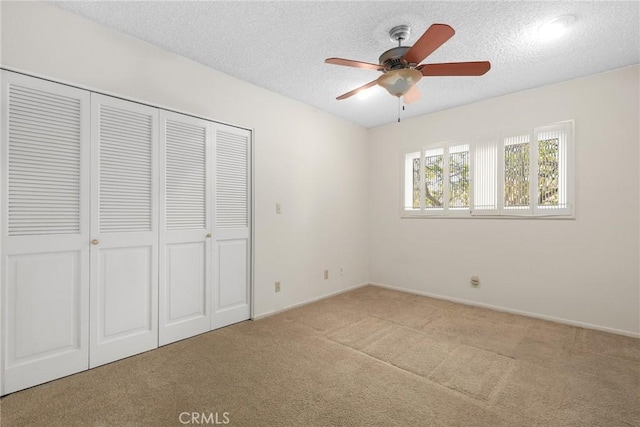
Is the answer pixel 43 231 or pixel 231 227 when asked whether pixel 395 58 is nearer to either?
pixel 231 227

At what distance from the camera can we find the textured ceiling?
6.86ft

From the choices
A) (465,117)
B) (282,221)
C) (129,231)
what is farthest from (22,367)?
(465,117)

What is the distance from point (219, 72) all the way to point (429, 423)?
132 inches

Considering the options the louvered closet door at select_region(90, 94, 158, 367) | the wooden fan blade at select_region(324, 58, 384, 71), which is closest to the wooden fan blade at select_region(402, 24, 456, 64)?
the wooden fan blade at select_region(324, 58, 384, 71)

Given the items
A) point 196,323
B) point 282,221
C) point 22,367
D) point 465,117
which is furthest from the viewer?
point 465,117

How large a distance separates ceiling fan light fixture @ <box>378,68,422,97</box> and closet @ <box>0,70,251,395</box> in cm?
172

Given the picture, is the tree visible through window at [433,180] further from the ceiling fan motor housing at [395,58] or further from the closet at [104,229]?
the closet at [104,229]

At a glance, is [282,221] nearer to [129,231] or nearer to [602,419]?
[129,231]

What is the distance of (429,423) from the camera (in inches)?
67.3

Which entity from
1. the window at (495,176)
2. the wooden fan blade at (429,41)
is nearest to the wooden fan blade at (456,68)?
the wooden fan blade at (429,41)

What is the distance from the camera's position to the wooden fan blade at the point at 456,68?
202 cm

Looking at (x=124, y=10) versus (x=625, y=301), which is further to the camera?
(x=625, y=301)

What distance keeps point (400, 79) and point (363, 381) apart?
→ 215 cm

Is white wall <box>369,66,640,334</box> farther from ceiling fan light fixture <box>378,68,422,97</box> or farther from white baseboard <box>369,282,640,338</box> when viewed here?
ceiling fan light fixture <box>378,68,422,97</box>
